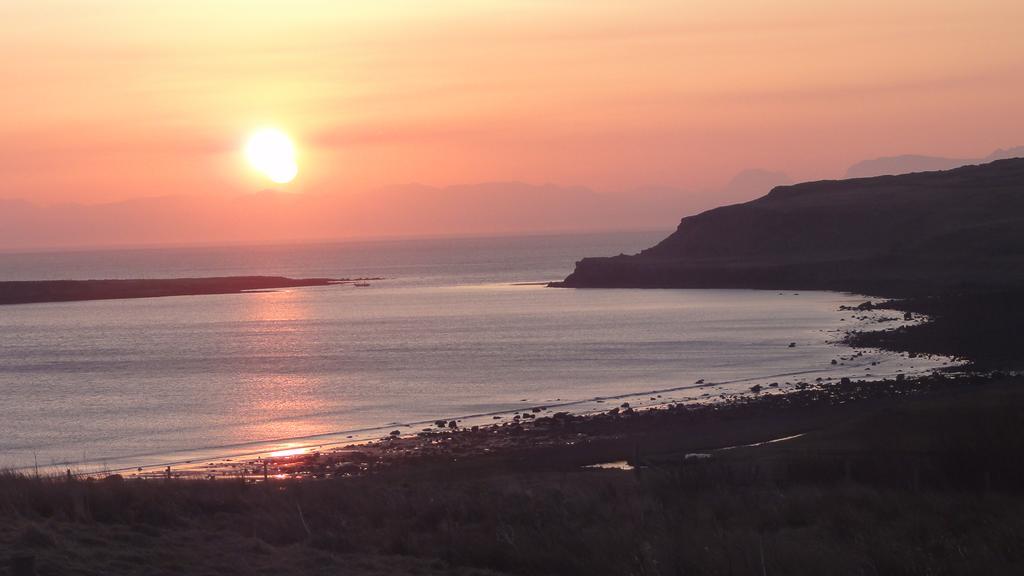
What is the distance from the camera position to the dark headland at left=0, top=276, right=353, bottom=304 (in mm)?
141875

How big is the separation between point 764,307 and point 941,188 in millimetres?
57389

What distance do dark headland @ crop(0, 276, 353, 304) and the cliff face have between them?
176 feet

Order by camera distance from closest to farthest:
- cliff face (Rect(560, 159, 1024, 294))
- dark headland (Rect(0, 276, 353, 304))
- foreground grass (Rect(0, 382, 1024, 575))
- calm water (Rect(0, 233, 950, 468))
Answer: foreground grass (Rect(0, 382, 1024, 575)) < calm water (Rect(0, 233, 950, 468)) < cliff face (Rect(560, 159, 1024, 294)) < dark headland (Rect(0, 276, 353, 304))

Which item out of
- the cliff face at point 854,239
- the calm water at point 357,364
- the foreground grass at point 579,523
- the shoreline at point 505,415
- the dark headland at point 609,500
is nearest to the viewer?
→ the foreground grass at point 579,523

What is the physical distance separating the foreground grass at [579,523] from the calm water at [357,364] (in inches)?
697

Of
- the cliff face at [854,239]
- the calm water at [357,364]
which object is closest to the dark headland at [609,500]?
the calm water at [357,364]

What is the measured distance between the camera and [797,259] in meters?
127

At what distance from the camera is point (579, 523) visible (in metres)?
14.6

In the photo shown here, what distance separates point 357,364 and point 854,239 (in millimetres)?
82128

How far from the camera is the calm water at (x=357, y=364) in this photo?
39.7 m

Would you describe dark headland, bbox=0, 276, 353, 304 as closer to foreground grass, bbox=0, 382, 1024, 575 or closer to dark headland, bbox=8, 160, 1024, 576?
dark headland, bbox=8, 160, 1024, 576

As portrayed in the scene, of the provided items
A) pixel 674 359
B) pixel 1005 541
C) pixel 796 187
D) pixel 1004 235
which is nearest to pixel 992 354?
pixel 674 359

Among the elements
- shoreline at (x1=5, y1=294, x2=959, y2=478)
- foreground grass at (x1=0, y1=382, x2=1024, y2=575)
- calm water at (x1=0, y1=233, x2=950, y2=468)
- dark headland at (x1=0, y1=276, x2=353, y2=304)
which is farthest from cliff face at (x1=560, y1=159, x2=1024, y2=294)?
foreground grass at (x1=0, y1=382, x2=1024, y2=575)

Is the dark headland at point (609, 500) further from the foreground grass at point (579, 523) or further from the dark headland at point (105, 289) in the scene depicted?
the dark headland at point (105, 289)
